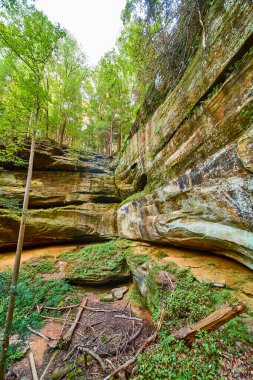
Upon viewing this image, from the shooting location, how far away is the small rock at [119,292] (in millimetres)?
6540

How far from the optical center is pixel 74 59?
41.7ft

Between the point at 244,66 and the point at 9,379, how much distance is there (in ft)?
29.8

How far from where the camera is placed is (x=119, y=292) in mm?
6773

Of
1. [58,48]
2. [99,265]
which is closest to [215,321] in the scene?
[99,265]

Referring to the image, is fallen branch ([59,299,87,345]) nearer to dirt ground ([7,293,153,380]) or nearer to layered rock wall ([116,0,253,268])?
dirt ground ([7,293,153,380])

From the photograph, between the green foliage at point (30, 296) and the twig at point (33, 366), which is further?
the green foliage at point (30, 296)

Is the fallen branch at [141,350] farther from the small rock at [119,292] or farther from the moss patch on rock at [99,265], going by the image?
the moss patch on rock at [99,265]

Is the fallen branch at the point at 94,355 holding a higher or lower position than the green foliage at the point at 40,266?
lower

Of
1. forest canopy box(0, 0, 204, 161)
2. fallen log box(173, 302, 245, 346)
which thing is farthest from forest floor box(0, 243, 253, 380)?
forest canopy box(0, 0, 204, 161)

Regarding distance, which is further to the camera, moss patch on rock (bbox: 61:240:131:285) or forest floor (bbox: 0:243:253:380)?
moss patch on rock (bbox: 61:240:131:285)

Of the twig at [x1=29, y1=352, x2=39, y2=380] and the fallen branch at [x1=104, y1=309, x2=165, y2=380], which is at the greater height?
the fallen branch at [x1=104, y1=309, x2=165, y2=380]

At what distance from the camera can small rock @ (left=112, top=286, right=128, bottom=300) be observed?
21.5 feet

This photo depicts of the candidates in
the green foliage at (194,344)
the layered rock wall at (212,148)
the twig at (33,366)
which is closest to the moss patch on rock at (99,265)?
the layered rock wall at (212,148)

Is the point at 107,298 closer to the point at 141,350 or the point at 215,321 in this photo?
the point at 141,350
